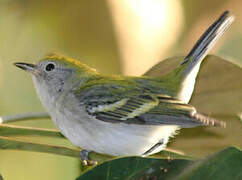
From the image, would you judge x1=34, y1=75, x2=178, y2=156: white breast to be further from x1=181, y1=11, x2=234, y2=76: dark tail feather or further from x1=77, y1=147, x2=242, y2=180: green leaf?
x1=77, y1=147, x2=242, y2=180: green leaf

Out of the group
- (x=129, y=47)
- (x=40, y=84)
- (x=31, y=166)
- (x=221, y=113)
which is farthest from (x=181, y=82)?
(x=31, y=166)

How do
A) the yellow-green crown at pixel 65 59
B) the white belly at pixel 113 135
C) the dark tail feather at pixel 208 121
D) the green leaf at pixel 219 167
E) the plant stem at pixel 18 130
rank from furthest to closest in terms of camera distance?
1. the yellow-green crown at pixel 65 59
2. the white belly at pixel 113 135
3. the plant stem at pixel 18 130
4. the dark tail feather at pixel 208 121
5. the green leaf at pixel 219 167

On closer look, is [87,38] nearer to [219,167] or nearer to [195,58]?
[195,58]

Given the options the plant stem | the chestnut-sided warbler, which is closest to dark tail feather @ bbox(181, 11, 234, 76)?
the chestnut-sided warbler

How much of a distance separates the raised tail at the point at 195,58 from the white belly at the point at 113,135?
0.35 metres

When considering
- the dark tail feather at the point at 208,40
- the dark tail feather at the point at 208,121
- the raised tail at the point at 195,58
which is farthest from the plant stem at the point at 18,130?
the dark tail feather at the point at 208,40

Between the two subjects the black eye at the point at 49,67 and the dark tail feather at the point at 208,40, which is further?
the black eye at the point at 49,67

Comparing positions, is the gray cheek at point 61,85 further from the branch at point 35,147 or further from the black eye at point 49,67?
the branch at point 35,147

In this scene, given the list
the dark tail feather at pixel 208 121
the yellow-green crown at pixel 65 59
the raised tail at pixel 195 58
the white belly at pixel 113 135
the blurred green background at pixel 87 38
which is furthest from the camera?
the blurred green background at pixel 87 38

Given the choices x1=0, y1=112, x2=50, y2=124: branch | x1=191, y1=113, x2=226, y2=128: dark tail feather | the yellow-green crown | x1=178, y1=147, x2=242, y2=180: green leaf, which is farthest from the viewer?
the yellow-green crown

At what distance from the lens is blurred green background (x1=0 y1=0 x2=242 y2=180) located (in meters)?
3.82

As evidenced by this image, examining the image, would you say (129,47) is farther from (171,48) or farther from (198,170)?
(198,170)

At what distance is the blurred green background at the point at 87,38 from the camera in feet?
12.5

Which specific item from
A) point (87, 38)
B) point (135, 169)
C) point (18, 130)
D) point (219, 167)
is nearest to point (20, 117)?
point (18, 130)
